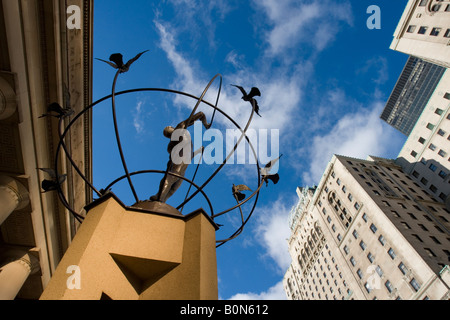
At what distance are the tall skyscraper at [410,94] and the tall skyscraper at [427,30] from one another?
117 metres

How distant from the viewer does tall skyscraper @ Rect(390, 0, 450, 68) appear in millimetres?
42875

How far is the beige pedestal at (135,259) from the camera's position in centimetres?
253

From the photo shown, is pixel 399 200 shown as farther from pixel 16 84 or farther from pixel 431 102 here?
pixel 16 84

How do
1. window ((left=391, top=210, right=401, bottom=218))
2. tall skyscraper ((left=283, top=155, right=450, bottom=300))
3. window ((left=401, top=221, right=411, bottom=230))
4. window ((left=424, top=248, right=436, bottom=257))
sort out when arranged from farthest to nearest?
window ((left=391, top=210, right=401, bottom=218))
window ((left=401, top=221, right=411, bottom=230))
window ((left=424, top=248, right=436, bottom=257))
tall skyscraper ((left=283, top=155, right=450, bottom=300))

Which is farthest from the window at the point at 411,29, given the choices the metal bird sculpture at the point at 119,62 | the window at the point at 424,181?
the metal bird sculpture at the point at 119,62

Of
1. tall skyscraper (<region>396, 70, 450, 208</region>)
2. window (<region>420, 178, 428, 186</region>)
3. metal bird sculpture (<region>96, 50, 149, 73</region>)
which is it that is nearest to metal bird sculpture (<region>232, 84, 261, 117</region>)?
metal bird sculpture (<region>96, 50, 149, 73</region>)

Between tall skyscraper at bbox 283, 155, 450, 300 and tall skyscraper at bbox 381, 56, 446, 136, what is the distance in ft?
386

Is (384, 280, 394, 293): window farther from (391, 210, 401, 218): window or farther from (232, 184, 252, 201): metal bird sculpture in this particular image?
(232, 184, 252, 201): metal bird sculpture

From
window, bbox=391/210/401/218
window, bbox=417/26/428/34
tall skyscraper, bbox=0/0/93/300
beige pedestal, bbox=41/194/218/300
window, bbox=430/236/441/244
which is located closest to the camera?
beige pedestal, bbox=41/194/218/300

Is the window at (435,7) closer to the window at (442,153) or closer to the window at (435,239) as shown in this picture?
the window at (442,153)

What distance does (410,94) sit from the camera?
157750 mm

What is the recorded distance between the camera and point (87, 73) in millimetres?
12117
